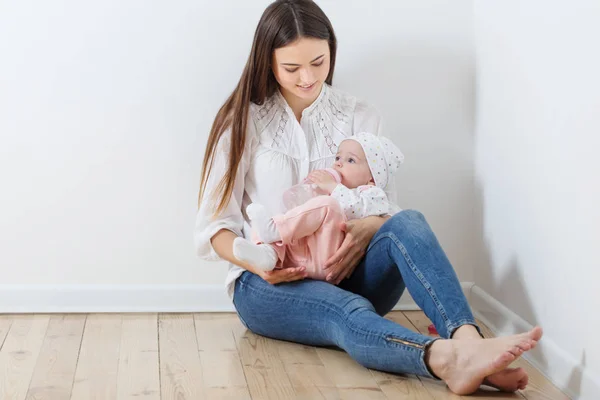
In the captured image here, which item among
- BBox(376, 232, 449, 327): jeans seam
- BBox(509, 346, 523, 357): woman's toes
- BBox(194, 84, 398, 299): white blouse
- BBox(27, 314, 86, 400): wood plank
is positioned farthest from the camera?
BBox(194, 84, 398, 299): white blouse

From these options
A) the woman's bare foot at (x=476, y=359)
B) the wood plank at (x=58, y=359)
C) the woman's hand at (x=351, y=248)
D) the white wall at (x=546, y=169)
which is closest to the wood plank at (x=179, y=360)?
the wood plank at (x=58, y=359)

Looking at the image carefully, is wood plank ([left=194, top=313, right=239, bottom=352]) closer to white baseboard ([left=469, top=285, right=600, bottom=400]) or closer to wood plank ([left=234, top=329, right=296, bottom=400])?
wood plank ([left=234, top=329, right=296, bottom=400])

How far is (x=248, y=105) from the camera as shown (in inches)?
96.1

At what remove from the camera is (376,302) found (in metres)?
2.39

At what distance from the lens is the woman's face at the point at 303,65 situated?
2338 millimetres

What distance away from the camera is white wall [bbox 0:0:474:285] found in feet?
8.46

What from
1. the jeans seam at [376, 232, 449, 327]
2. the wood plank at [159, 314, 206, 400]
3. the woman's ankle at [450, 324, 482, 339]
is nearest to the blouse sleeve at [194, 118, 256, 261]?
the wood plank at [159, 314, 206, 400]

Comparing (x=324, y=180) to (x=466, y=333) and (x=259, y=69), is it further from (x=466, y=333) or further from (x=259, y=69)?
(x=466, y=333)

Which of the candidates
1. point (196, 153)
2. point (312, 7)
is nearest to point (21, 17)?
point (196, 153)

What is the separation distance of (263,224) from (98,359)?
21.8 inches

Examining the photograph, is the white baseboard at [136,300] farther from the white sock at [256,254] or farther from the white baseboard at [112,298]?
the white sock at [256,254]

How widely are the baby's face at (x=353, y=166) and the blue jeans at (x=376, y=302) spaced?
165mm

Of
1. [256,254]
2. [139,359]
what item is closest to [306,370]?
[256,254]

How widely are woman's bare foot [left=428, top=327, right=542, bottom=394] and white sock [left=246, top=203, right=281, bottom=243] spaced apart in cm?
53
